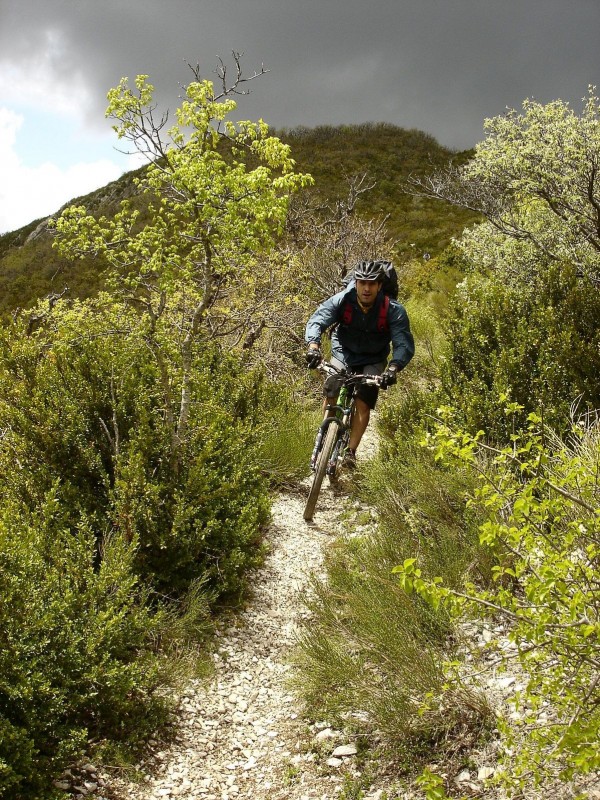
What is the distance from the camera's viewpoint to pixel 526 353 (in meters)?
5.14

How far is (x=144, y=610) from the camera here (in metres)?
3.10

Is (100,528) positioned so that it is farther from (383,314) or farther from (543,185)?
(543,185)

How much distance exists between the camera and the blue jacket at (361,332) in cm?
529

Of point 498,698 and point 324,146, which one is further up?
point 324,146

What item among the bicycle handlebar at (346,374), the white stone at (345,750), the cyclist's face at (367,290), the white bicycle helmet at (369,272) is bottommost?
the white stone at (345,750)

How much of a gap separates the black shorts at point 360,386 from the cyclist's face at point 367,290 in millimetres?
647

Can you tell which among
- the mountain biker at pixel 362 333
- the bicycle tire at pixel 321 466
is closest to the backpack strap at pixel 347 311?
the mountain biker at pixel 362 333

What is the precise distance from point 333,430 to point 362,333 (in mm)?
1019

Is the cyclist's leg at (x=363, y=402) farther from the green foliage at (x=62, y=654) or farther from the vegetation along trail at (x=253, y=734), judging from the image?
the green foliage at (x=62, y=654)

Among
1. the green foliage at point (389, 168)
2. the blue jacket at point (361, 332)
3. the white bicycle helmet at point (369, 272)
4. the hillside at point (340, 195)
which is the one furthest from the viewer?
the hillside at point (340, 195)

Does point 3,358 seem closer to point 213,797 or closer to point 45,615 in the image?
point 45,615

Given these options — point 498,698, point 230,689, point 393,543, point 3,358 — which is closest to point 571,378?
point 393,543

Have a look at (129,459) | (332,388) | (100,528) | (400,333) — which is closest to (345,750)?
(100,528)

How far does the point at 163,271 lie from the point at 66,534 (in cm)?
198
